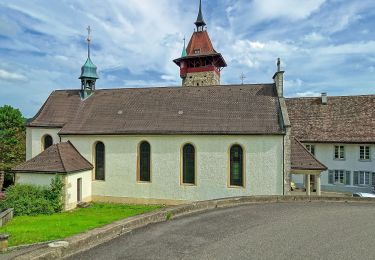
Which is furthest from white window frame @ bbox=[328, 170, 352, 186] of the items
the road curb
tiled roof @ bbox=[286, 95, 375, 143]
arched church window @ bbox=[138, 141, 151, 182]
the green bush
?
the green bush

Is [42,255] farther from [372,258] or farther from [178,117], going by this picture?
[178,117]

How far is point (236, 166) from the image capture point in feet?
64.7

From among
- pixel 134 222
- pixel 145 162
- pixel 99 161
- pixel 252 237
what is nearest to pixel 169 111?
pixel 145 162

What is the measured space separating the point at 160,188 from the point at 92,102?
32.4 feet

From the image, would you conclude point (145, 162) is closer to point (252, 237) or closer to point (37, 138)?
point (37, 138)

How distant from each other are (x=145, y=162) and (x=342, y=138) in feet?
63.5

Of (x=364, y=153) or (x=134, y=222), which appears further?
(x=364, y=153)

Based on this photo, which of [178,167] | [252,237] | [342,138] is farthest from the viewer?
[342,138]

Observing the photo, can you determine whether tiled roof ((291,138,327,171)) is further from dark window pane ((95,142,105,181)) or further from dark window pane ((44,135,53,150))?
dark window pane ((44,135,53,150))

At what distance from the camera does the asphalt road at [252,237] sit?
6.43 meters

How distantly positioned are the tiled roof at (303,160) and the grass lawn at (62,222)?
10.1 meters

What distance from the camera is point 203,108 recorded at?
2191 centimetres

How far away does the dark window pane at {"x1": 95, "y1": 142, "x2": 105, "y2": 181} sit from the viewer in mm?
22281

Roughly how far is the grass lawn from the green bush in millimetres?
693
